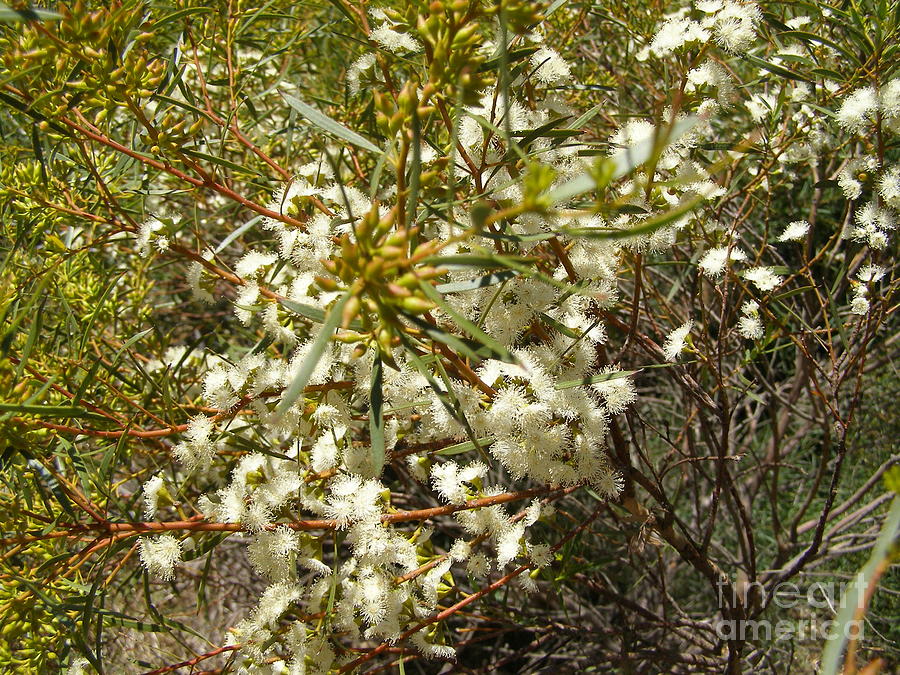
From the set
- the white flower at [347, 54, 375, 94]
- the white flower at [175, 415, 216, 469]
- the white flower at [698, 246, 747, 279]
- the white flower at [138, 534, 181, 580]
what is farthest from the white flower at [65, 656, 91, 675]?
the white flower at [698, 246, 747, 279]

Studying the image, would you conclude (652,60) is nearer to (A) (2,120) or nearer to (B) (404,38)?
(B) (404,38)

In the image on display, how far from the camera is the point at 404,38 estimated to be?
1.15m

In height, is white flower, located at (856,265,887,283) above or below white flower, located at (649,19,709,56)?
below

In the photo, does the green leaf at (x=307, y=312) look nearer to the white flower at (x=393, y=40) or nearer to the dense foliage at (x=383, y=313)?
the dense foliage at (x=383, y=313)

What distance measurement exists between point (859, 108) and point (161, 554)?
64.9 inches

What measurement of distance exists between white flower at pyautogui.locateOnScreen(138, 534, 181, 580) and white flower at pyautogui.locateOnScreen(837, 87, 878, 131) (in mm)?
1608

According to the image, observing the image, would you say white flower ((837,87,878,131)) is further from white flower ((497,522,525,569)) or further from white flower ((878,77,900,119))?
white flower ((497,522,525,569))

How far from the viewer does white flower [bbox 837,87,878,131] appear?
128cm

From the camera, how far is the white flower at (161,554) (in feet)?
3.71

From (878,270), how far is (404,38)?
1.17 meters

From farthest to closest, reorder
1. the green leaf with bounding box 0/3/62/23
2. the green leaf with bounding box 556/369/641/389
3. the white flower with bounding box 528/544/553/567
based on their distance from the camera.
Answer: the white flower with bounding box 528/544/553/567, the green leaf with bounding box 556/369/641/389, the green leaf with bounding box 0/3/62/23

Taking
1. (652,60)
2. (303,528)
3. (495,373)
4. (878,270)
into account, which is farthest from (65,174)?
(878,270)

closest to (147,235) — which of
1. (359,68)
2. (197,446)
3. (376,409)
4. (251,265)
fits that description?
(251,265)

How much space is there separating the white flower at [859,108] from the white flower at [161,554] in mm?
1608
